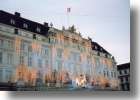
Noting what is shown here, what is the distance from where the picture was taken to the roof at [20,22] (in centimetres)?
189

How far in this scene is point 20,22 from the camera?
6.27ft

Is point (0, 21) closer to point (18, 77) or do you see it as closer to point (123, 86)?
point (18, 77)

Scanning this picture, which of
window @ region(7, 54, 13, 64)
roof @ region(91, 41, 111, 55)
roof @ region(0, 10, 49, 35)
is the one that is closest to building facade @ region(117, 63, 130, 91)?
roof @ region(91, 41, 111, 55)

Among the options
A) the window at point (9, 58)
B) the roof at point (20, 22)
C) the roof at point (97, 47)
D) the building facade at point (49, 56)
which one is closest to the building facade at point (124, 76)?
the building facade at point (49, 56)

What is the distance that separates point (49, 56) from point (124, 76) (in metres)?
0.49

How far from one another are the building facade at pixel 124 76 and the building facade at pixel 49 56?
3 centimetres

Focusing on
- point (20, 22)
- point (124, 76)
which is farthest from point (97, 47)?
point (20, 22)

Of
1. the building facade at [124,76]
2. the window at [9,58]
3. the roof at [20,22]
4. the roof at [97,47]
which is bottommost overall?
the building facade at [124,76]

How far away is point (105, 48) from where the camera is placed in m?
1.98

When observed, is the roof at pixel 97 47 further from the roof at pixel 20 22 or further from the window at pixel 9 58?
the window at pixel 9 58

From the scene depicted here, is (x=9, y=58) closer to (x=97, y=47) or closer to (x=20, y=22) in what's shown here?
(x=20, y=22)

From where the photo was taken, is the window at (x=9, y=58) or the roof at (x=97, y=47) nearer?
the window at (x=9, y=58)

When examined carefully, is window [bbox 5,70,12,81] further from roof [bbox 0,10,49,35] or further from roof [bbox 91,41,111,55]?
roof [bbox 91,41,111,55]

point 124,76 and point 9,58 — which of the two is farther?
point 124,76
